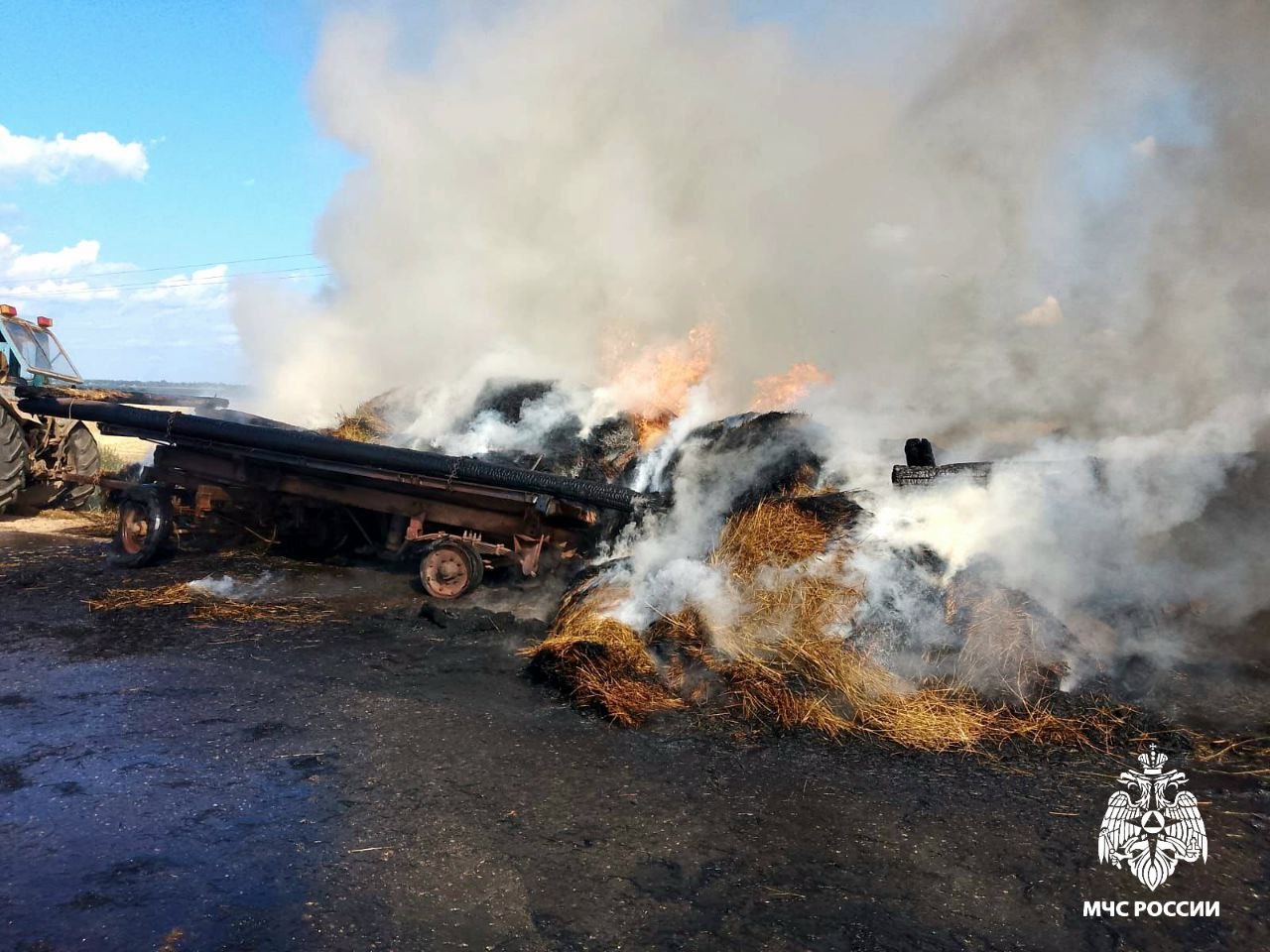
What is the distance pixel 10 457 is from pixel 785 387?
11.8m

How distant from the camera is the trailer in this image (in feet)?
26.0

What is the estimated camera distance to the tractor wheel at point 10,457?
447 inches

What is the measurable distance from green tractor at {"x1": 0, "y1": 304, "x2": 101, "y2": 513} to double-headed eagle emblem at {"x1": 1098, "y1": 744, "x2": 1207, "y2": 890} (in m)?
12.5

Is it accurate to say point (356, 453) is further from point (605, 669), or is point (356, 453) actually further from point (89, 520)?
point (89, 520)

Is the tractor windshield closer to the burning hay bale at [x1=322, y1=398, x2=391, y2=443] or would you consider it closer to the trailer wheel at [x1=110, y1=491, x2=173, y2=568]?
the burning hay bale at [x1=322, y1=398, x2=391, y2=443]

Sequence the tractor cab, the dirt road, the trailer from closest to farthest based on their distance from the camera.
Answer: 1. the dirt road
2. the trailer
3. the tractor cab

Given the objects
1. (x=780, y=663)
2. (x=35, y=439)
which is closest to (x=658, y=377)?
(x=780, y=663)

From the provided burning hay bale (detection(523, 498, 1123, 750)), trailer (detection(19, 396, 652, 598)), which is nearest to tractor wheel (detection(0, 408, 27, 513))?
trailer (detection(19, 396, 652, 598))

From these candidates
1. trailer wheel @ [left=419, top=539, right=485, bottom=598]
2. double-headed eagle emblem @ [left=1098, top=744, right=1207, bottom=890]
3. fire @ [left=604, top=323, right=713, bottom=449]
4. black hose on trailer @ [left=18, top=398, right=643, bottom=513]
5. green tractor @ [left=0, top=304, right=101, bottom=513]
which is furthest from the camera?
fire @ [left=604, top=323, right=713, bottom=449]

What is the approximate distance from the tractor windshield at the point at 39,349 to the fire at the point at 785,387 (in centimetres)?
1159

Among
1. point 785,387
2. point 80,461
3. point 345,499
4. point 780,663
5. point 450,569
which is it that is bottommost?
point 780,663

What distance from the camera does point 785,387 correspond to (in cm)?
1357

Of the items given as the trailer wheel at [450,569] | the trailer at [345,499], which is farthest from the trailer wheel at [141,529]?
the trailer wheel at [450,569]

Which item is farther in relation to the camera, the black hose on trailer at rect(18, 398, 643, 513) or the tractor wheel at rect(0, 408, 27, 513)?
the tractor wheel at rect(0, 408, 27, 513)
